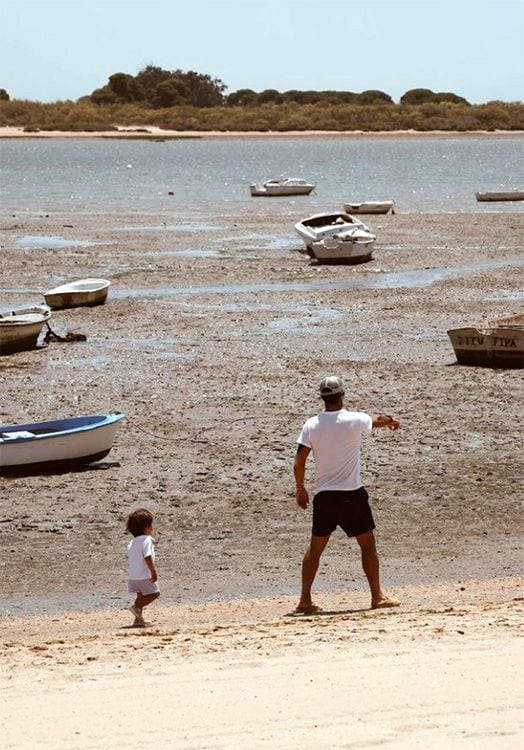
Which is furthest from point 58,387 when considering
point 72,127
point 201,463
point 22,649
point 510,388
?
point 72,127

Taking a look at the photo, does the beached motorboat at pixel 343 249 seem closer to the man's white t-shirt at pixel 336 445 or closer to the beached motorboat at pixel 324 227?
the beached motorboat at pixel 324 227

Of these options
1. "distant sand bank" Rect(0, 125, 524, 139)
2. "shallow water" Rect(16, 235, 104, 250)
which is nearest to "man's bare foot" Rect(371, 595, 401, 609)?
"shallow water" Rect(16, 235, 104, 250)

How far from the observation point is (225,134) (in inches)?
6294

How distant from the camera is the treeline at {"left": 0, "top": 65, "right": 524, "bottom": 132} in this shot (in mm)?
163000

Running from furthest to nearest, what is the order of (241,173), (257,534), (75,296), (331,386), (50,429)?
(241,173), (75,296), (50,429), (257,534), (331,386)

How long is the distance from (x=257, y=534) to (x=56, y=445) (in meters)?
2.73

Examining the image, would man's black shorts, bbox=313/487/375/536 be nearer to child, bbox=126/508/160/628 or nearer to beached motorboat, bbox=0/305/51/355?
child, bbox=126/508/160/628

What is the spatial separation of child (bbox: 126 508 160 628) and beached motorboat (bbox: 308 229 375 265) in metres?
24.4

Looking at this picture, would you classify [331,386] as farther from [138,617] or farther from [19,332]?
[19,332]

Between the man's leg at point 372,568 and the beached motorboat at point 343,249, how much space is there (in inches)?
954


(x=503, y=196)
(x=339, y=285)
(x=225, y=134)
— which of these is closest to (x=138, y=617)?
(x=339, y=285)

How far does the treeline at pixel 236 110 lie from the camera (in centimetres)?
16300

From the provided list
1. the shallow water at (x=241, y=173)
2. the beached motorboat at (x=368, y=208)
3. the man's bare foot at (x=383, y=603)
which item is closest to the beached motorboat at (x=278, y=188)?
the shallow water at (x=241, y=173)

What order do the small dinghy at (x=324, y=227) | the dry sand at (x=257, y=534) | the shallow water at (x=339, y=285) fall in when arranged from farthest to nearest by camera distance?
the small dinghy at (x=324, y=227), the shallow water at (x=339, y=285), the dry sand at (x=257, y=534)
